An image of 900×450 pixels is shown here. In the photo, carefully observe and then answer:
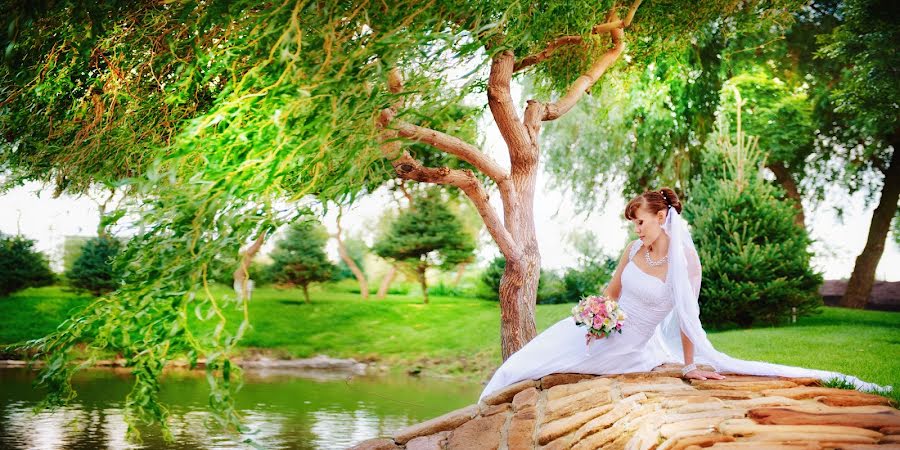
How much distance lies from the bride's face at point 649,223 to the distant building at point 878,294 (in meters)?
14.3

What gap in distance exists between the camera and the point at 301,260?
1970cm

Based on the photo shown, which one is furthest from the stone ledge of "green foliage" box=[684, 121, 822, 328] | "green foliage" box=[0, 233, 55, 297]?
"green foliage" box=[0, 233, 55, 297]

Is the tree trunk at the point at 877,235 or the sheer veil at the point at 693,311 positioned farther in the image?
the tree trunk at the point at 877,235

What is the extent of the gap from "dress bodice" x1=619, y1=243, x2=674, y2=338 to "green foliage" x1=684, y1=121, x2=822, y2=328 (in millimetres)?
7246

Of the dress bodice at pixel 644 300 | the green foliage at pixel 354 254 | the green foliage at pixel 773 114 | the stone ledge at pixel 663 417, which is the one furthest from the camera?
the green foliage at pixel 354 254

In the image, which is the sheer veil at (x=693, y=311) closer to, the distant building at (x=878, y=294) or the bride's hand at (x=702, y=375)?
the bride's hand at (x=702, y=375)

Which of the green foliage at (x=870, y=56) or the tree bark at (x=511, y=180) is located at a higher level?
the green foliage at (x=870, y=56)

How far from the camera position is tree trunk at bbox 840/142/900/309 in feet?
57.1

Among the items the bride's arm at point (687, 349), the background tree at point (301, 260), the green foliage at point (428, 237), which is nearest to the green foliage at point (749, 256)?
the green foliage at point (428, 237)

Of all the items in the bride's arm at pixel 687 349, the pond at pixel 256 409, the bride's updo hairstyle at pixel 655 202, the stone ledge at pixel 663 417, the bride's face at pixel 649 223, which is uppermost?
→ the bride's updo hairstyle at pixel 655 202

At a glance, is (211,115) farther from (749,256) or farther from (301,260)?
(301,260)

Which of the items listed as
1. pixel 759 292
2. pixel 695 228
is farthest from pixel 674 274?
pixel 695 228

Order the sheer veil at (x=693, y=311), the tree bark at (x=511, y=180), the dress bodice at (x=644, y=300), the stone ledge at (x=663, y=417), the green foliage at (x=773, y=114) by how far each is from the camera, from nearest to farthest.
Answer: the stone ledge at (x=663, y=417) < the sheer veil at (x=693, y=311) < the dress bodice at (x=644, y=300) < the tree bark at (x=511, y=180) < the green foliage at (x=773, y=114)

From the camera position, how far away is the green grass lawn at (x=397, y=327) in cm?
1297
